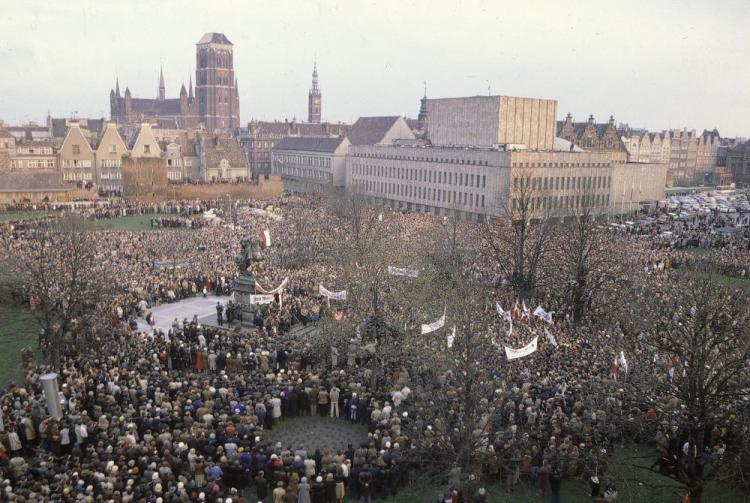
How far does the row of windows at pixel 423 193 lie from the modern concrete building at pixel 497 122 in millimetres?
8981

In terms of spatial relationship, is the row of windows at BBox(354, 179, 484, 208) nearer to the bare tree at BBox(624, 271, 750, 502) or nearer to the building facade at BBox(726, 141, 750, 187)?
the bare tree at BBox(624, 271, 750, 502)

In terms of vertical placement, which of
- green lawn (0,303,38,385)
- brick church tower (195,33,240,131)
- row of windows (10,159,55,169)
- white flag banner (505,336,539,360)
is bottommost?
green lawn (0,303,38,385)

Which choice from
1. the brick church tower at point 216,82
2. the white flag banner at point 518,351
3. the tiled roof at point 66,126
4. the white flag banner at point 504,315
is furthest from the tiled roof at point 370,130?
the white flag banner at point 518,351

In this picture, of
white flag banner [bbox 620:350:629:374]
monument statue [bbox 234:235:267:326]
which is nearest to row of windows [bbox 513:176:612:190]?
monument statue [bbox 234:235:267:326]

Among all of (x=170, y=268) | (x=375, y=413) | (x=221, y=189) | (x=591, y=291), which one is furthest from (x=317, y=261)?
(x=221, y=189)

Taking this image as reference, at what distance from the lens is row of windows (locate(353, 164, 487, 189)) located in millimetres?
68600

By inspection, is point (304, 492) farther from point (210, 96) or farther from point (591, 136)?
point (210, 96)

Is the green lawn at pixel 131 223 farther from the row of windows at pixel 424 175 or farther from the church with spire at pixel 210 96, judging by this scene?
the church with spire at pixel 210 96

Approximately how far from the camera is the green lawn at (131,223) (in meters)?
58.5

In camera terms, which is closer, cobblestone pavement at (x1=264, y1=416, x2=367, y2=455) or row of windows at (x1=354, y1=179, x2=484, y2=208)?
cobblestone pavement at (x1=264, y1=416, x2=367, y2=455)

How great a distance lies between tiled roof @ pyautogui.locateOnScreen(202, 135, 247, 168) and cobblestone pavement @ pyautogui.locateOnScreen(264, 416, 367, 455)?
8260cm

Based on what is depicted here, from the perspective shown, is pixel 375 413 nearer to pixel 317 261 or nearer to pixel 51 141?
pixel 317 261

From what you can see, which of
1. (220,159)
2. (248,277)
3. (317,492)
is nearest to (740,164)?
(220,159)

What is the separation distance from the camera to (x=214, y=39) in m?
153
